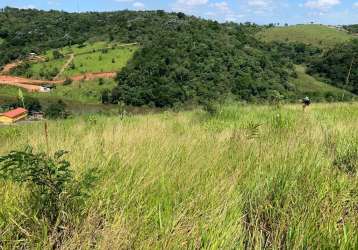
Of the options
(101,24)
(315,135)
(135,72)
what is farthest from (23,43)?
(315,135)

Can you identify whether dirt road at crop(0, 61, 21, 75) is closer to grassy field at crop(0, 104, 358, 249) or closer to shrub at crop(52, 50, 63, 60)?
shrub at crop(52, 50, 63, 60)

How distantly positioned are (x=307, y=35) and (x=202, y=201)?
147m

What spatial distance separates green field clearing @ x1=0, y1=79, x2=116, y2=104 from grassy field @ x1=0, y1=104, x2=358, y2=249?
252 feet

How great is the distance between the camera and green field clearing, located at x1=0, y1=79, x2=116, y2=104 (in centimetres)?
8001

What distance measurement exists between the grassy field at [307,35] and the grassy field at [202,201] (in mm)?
128324

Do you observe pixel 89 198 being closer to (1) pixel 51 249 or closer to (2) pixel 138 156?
(1) pixel 51 249

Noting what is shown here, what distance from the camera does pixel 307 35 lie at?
141625mm

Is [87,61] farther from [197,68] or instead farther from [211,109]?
[211,109]

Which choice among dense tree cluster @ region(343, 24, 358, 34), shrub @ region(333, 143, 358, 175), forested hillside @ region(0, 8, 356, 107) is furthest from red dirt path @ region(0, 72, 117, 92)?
shrub @ region(333, 143, 358, 175)

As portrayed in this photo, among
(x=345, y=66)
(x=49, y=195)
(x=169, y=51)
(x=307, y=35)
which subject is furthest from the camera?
(x=307, y=35)

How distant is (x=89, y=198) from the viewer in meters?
2.64

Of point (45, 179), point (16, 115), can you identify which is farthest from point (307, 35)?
point (45, 179)

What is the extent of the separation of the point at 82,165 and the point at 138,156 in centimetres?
50

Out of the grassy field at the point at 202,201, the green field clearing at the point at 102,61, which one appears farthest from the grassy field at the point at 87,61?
the grassy field at the point at 202,201
